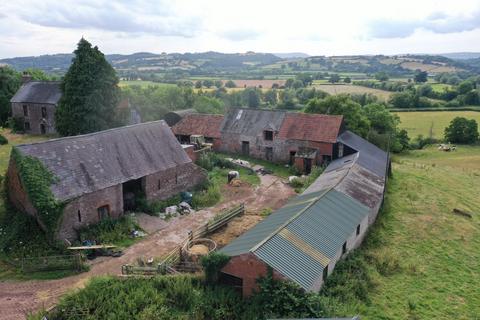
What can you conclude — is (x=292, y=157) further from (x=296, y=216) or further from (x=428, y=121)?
(x=428, y=121)

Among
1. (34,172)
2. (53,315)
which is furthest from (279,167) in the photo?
(53,315)

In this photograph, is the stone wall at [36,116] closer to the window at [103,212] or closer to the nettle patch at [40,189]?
the nettle patch at [40,189]

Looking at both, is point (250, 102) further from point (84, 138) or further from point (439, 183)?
point (84, 138)

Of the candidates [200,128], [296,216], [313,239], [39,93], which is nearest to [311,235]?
[313,239]

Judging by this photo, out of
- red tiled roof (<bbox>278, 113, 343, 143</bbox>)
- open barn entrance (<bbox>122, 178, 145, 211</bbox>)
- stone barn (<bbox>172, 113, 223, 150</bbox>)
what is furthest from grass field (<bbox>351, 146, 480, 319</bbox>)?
stone barn (<bbox>172, 113, 223, 150</bbox>)

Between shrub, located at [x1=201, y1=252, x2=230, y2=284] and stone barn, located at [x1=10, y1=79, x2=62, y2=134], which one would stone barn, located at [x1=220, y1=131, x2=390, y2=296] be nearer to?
shrub, located at [x1=201, y1=252, x2=230, y2=284]
